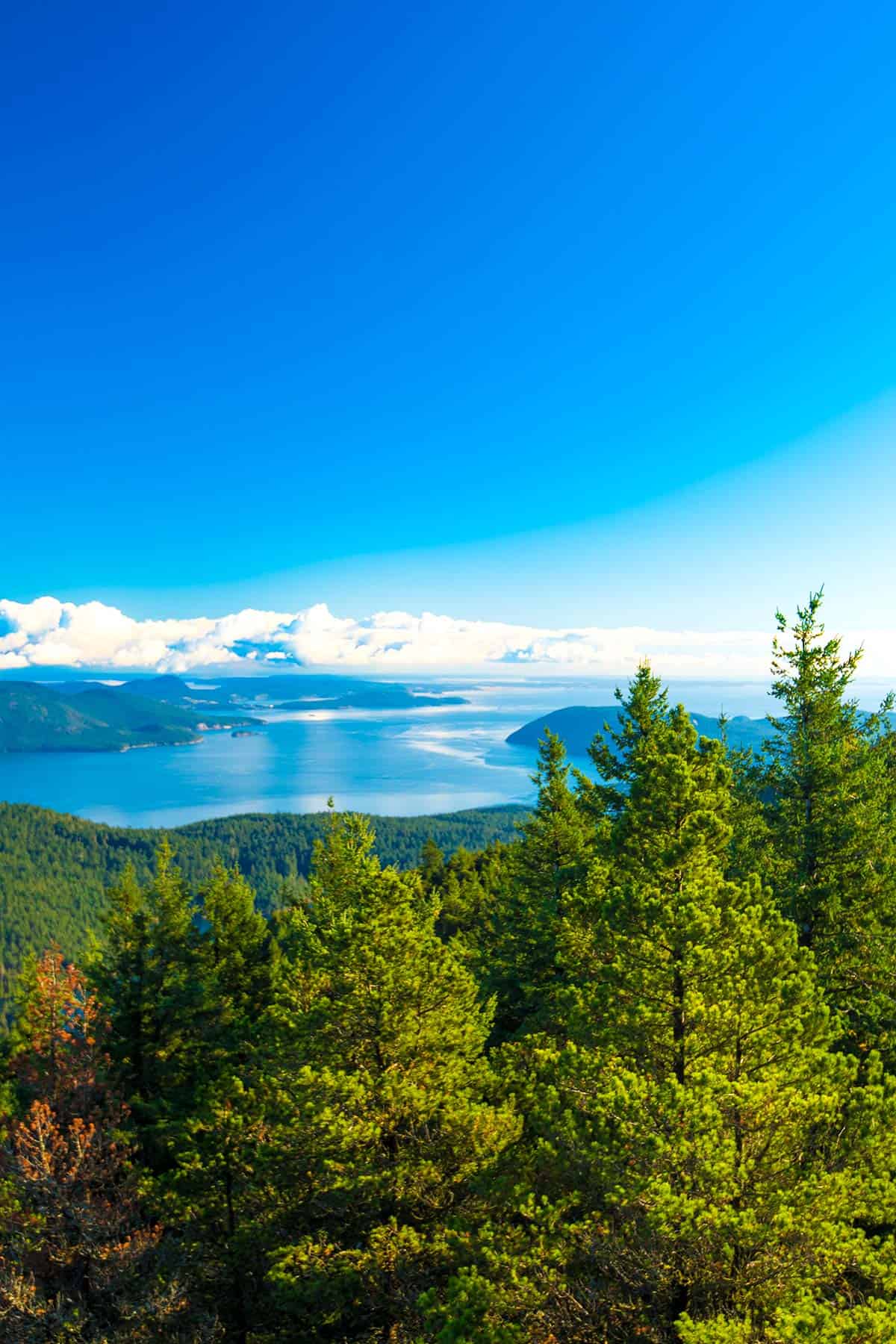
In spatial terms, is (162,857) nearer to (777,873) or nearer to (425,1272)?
(425,1272)

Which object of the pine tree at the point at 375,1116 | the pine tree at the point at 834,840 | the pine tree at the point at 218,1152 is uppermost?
the pine tree at the point at 834,840

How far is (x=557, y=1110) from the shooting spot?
35.8ft

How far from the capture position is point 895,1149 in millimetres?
9797

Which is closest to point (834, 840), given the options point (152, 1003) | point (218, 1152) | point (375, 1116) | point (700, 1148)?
point (700, 1148)

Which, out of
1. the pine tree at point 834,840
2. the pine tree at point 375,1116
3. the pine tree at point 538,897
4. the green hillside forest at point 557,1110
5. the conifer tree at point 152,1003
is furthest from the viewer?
the conifer tree at point 152,1003

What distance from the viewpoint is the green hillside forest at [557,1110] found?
944 centimetres

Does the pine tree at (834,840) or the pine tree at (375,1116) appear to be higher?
the pine tree at (834,840)

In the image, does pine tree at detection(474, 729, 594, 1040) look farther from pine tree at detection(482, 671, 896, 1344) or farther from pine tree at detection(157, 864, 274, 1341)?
pine tree at detection(482, 671, 896, 1344)

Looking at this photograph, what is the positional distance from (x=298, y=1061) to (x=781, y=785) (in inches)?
526

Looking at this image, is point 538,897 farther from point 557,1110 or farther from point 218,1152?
point 557,1110

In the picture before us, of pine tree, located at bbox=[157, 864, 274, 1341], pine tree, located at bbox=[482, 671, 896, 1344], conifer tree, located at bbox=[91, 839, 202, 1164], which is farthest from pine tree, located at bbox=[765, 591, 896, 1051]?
conifer tree, located at bbox=[91, 839, 202, 1164]

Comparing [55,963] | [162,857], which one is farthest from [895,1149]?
[162,857]

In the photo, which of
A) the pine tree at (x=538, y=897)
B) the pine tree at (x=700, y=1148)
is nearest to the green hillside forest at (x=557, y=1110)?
the pine tree at (x=700, y=1148)

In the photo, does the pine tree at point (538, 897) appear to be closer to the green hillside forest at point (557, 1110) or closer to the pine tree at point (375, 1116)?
the green hillside forest at point (557, 1110)
